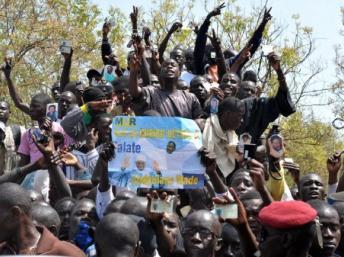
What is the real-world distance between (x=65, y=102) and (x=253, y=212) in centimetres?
455

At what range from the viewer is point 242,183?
7.54 meters

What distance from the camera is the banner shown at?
7051 mm

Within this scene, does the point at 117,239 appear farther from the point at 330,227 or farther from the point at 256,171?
the point at 330,227

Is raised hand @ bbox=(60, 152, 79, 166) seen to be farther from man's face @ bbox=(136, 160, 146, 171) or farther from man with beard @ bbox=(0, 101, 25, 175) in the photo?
man with beard @ bbox=(0, 101, 25, 175)

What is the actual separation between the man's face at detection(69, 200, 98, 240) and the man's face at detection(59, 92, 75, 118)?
12.1ft

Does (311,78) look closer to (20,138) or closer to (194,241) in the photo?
(20,138)

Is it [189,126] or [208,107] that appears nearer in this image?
[189,126]

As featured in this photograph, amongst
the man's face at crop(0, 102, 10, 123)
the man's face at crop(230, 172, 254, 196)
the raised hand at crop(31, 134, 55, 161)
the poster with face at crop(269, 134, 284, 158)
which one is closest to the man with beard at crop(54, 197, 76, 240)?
the raised hand at crop(31, 134, 55, 161)

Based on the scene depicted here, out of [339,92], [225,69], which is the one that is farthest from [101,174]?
[339,92]

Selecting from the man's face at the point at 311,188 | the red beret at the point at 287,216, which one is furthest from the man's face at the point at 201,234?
the man's face at the point at 311,188

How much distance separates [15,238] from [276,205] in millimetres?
1482

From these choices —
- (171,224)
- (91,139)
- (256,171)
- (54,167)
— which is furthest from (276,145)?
(91,139)

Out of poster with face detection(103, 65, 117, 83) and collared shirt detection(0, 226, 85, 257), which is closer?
collared shirt detection(0, 226, 85, 257)

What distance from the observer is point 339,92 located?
23344 millimetres
